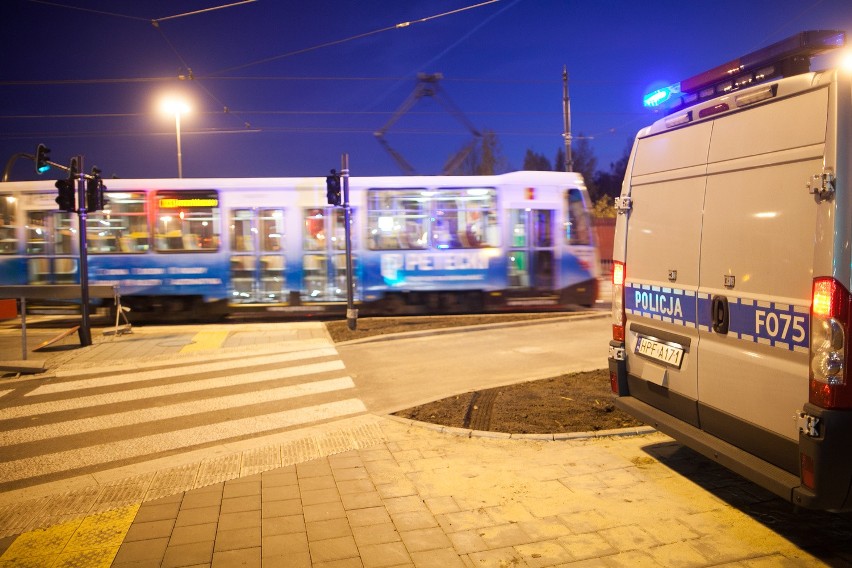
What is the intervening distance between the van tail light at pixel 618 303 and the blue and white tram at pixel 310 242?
11234 millimetres

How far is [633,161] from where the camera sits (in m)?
5.66

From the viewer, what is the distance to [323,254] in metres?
16.9

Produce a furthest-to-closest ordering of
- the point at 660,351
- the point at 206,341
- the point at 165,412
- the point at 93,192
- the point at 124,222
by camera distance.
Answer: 1. the point at 124,222
2. the point at 206,341
3. the point at 93,192
4. the point at 165,412
5. the point at 660,351

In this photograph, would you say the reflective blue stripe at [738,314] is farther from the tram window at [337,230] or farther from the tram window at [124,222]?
the tram window at [124,222]

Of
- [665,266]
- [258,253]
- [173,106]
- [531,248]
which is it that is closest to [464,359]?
[665,266]

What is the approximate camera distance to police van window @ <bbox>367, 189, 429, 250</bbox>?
16.8 metres

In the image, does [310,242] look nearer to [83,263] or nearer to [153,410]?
[83,263]

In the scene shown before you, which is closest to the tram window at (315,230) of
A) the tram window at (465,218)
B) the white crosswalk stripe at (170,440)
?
the tram window at (465,218)

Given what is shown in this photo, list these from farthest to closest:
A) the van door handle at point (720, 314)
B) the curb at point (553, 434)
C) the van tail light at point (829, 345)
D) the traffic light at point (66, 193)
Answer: the traffic light at point (66, 193)
the curb at point (553, 434)
the van door handle at point (720, 314)
the van tail light at point (829, 345)

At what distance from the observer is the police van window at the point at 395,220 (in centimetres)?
1681

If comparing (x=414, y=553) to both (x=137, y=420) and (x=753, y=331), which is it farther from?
(x=137, y=420)

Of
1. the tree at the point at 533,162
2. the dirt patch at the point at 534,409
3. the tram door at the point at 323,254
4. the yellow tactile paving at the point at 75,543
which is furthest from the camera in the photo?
the tree at the point at 533,162

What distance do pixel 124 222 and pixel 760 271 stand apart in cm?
1616

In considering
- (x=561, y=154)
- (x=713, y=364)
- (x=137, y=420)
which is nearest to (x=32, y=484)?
(x=137, y=420)
